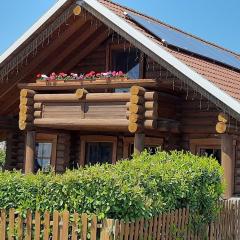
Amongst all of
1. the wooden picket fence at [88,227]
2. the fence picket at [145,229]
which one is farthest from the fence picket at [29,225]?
the fence picket at [145,229]

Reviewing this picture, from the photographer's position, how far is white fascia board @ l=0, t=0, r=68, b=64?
578 inches

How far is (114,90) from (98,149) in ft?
8.83

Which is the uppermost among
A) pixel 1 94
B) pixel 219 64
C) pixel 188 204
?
pixel 219 64

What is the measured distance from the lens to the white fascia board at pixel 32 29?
14.7m

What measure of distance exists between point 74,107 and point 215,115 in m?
4.04

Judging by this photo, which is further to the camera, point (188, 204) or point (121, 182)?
point (188, 204)

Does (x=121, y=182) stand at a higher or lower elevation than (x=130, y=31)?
lower

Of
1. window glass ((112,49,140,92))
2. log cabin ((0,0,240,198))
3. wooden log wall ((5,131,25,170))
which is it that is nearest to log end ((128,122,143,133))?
log cabin ((0,0,240,198))

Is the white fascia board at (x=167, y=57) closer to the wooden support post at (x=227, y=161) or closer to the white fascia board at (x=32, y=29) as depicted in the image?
the white fascia board at (x=32, y=29)

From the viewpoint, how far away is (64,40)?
1614 cm

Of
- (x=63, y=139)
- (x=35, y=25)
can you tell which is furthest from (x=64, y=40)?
(x=63, y=139)

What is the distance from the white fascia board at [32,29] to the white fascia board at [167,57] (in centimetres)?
92

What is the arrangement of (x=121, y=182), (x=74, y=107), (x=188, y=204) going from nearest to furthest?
1. (x=121, y=182)
2. (x=188, y=204)
3. (x=74, y=107)

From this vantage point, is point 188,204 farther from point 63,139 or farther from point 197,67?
point 63,139
